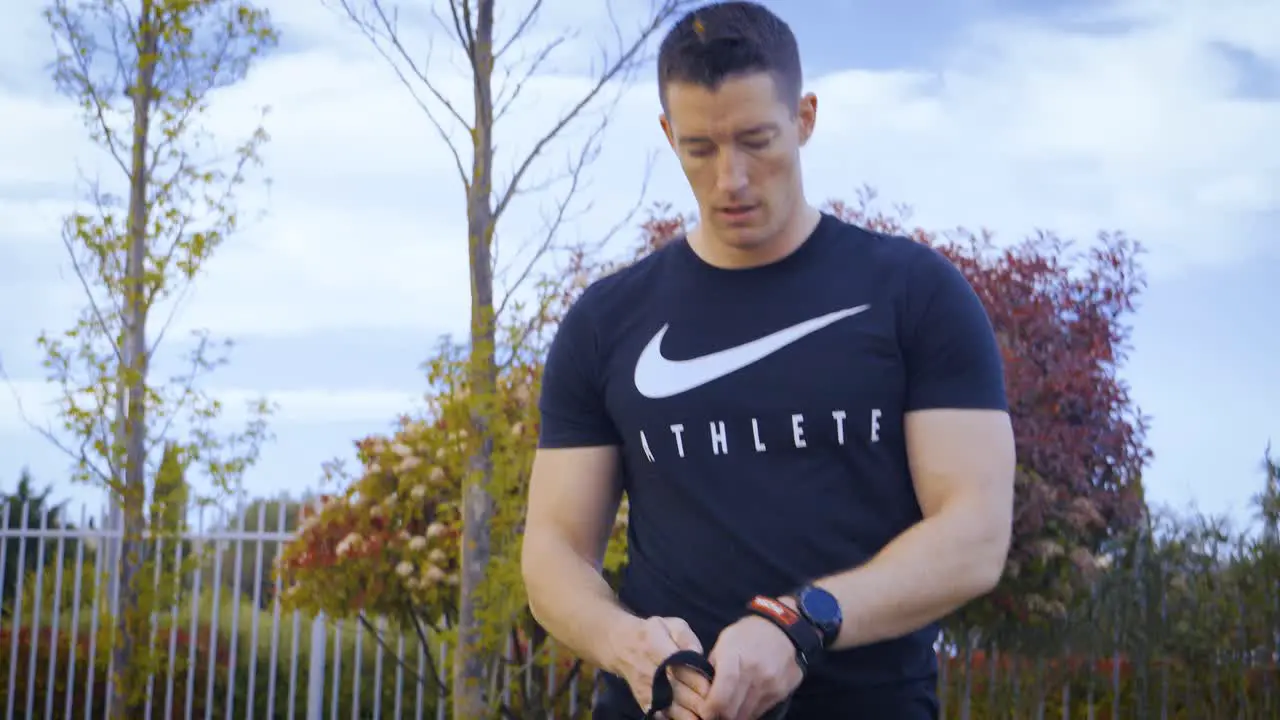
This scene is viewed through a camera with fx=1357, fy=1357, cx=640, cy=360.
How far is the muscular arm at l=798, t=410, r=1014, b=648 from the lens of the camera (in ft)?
6.10

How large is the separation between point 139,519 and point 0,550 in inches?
166

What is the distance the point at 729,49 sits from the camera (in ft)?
6.60

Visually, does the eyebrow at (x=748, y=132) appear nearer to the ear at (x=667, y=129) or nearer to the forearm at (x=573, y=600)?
the ear at (x=667, y=129)

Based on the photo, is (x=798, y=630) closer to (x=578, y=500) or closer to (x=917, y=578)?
(x=917, y=578)

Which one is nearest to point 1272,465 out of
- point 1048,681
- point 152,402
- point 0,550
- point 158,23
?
point 1048,681

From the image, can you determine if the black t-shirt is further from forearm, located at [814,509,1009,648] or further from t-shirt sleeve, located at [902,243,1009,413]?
forearm, located at [814,509,1009,648]

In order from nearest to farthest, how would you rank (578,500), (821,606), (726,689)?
(726,689)
(821,606)
(578,500)

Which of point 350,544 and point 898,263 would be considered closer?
point 898,263

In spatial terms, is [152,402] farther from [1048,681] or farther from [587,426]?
[587,426]

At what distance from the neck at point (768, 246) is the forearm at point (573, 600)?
53 centimetres

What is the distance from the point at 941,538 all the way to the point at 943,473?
0.11 metres

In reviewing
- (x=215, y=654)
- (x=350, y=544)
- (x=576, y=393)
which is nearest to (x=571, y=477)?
(x=576, y=393)

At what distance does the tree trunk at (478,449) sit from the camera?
6.58 m

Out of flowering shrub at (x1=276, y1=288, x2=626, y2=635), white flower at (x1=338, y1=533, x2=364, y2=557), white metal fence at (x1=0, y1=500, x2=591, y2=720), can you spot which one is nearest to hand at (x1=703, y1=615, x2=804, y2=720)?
flowering shrub at (x1=276, y1=288, x2=626, y2=635)
